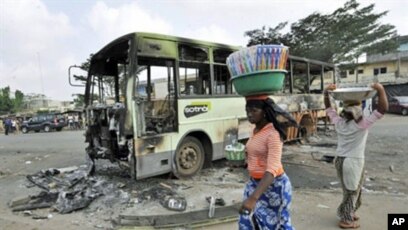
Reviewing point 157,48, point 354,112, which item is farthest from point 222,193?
point 157,48

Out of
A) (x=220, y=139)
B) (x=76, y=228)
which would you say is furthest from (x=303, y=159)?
(x=76, y=228)

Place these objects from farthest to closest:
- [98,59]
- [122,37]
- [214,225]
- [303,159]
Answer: [303,159], [98,59], [122,37], [214,225]

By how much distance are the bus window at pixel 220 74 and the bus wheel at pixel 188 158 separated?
1.34m

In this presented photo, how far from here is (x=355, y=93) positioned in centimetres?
405

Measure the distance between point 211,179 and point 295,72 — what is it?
6.11 m

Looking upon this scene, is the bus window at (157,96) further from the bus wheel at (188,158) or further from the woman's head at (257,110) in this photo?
the woman's head at (257,110)

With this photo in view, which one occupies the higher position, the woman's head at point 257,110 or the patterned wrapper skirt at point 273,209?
the woman's head at point 257,110

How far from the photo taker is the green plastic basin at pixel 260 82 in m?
2.76

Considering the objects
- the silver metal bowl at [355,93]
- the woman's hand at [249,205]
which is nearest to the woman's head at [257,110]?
the woman's hand at [249,205]

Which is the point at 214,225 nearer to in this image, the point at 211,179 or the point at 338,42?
the point at 211,179

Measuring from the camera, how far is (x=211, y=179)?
7262 millimetres

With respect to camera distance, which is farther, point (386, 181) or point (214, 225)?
point (386, 181)

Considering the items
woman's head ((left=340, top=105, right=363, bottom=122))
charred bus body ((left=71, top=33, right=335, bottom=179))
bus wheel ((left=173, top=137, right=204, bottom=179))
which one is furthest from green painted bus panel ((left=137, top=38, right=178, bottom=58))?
woman's head ((left=340, top=105, right=363, bottom=122))

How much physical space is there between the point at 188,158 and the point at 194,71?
1.90 metres
